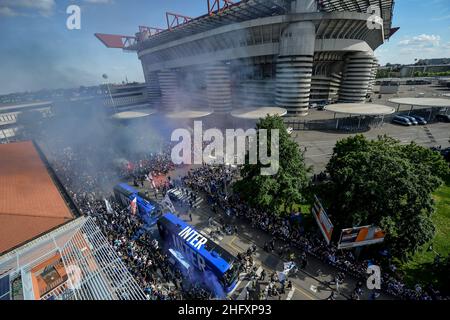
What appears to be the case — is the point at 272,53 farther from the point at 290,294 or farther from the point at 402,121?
the point at 290,294

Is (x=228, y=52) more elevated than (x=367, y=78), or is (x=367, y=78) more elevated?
(x=228, y=52)

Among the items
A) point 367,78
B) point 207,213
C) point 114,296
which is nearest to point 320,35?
point 367,78

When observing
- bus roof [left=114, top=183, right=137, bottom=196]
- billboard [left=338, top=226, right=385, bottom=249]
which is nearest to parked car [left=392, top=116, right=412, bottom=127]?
billboard [left=338, top=226, right=385, bottom=249]

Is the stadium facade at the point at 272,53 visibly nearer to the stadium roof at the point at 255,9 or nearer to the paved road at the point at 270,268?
the stadium roof at the point at 255,9

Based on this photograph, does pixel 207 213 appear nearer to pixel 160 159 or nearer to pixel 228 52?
pixel 160 159

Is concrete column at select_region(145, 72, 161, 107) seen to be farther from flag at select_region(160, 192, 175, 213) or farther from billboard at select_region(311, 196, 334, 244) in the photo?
billboard at select_region(311, 196, 334, 244)

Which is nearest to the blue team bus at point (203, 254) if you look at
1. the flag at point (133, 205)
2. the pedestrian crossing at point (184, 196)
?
the flag at point (133, 205)

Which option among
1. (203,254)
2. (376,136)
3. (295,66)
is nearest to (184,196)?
(203,254)
